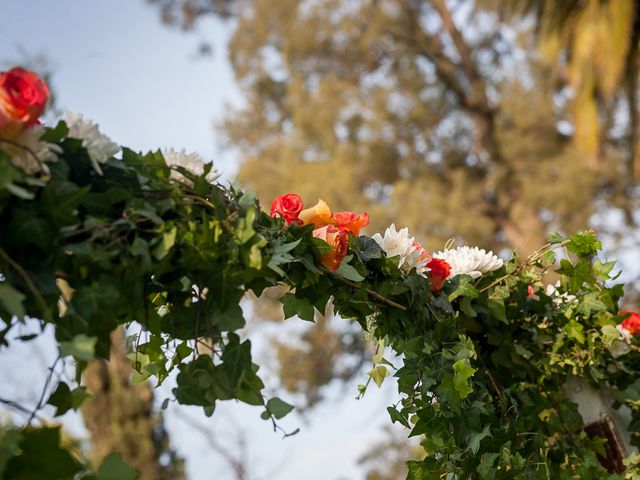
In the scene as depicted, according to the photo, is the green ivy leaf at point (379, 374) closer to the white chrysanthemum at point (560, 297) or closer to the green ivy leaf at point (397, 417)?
the green ivy leaf at point (397, 417)

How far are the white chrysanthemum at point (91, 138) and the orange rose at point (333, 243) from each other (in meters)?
0.47

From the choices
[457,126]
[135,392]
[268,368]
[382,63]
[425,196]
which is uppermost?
[382,63]

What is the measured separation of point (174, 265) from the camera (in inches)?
47.2

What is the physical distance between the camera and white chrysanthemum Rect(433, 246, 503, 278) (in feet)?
5.95

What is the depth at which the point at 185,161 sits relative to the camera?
1.25 meters

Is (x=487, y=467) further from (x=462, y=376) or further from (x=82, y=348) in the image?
(x=82, y=348)

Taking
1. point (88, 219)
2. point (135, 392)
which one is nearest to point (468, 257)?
point (88, 219)

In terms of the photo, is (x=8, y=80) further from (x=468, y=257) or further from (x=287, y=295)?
(x=468, y=257)

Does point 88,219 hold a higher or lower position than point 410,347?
lower

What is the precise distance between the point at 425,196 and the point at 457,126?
171cm

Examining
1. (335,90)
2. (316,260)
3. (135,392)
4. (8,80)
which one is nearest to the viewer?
(8,80)

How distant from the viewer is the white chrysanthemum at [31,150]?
1020 millimetres

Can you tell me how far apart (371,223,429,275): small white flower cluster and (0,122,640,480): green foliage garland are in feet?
0.09

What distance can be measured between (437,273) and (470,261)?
12 cm
